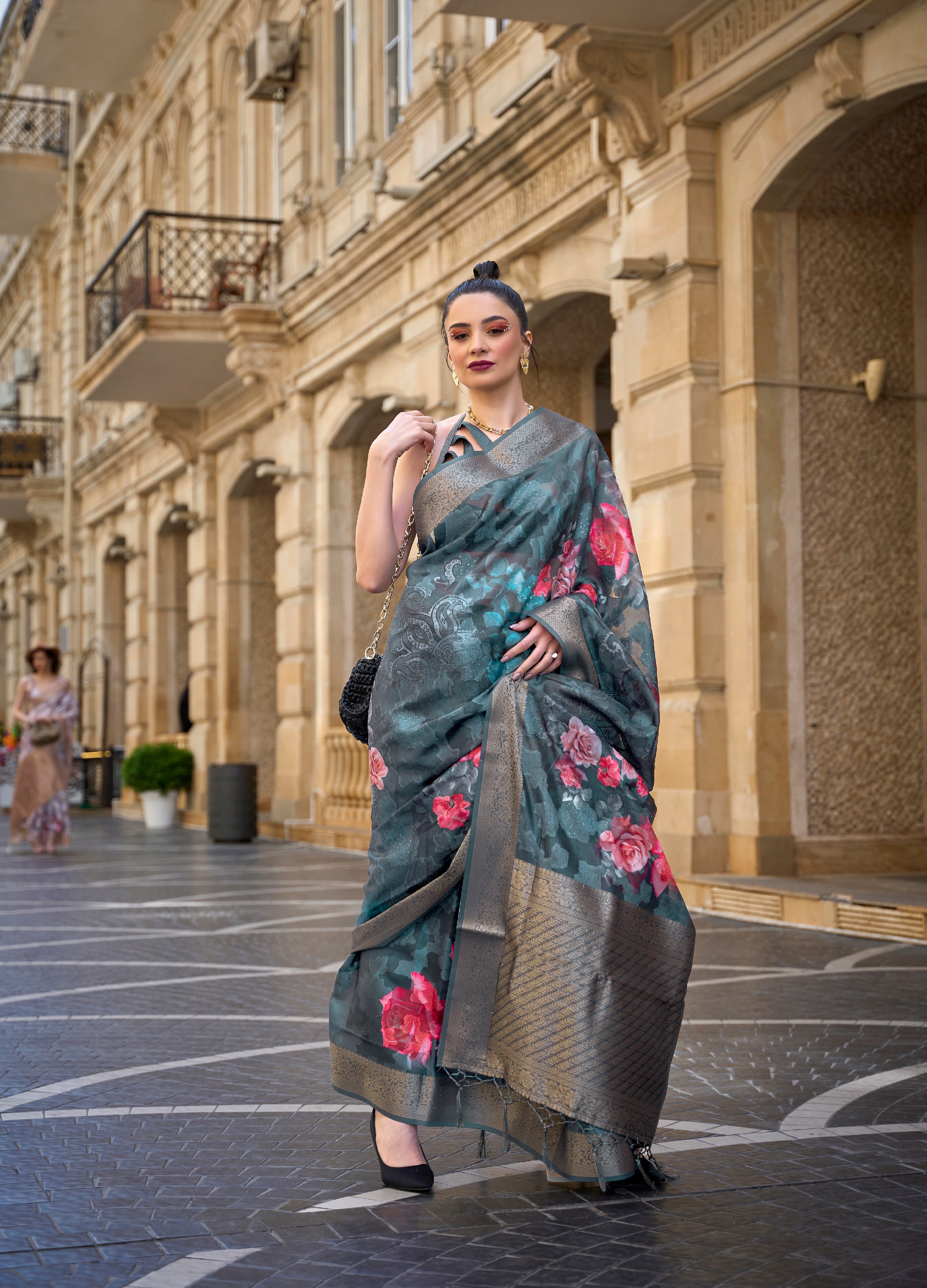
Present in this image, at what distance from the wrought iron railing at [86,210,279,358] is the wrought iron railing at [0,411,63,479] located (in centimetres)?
1041

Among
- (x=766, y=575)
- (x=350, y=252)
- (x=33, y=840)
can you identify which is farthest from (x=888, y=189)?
(x=33, y=840)

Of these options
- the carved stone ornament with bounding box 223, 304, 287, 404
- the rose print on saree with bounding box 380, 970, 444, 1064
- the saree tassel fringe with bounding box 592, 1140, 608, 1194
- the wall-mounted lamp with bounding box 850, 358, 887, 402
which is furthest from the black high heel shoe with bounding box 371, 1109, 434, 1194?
the carved stone ornament with bounding box 223, 304, 287, 404

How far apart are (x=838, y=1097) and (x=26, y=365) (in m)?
29.9

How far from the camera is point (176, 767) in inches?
761

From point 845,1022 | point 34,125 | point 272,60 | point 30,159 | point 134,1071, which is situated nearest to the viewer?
point 134,1071

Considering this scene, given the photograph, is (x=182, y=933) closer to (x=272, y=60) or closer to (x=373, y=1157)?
(x=373, y=1157)

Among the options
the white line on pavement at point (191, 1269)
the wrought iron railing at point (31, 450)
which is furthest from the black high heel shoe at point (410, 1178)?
the wrought iron railing at point (31, 450)

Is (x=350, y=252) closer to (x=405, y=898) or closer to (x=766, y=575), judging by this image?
(x=766, y=575)

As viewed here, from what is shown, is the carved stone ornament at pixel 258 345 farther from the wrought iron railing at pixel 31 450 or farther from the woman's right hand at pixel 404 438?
the woman's right hand at pixel 404 438

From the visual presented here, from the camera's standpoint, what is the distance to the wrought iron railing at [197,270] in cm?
1659

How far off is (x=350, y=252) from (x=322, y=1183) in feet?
39.8

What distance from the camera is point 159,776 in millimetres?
19203

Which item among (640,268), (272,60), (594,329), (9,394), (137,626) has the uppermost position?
(9,394)

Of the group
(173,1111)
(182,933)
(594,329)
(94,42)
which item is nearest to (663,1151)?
(173,1111)
